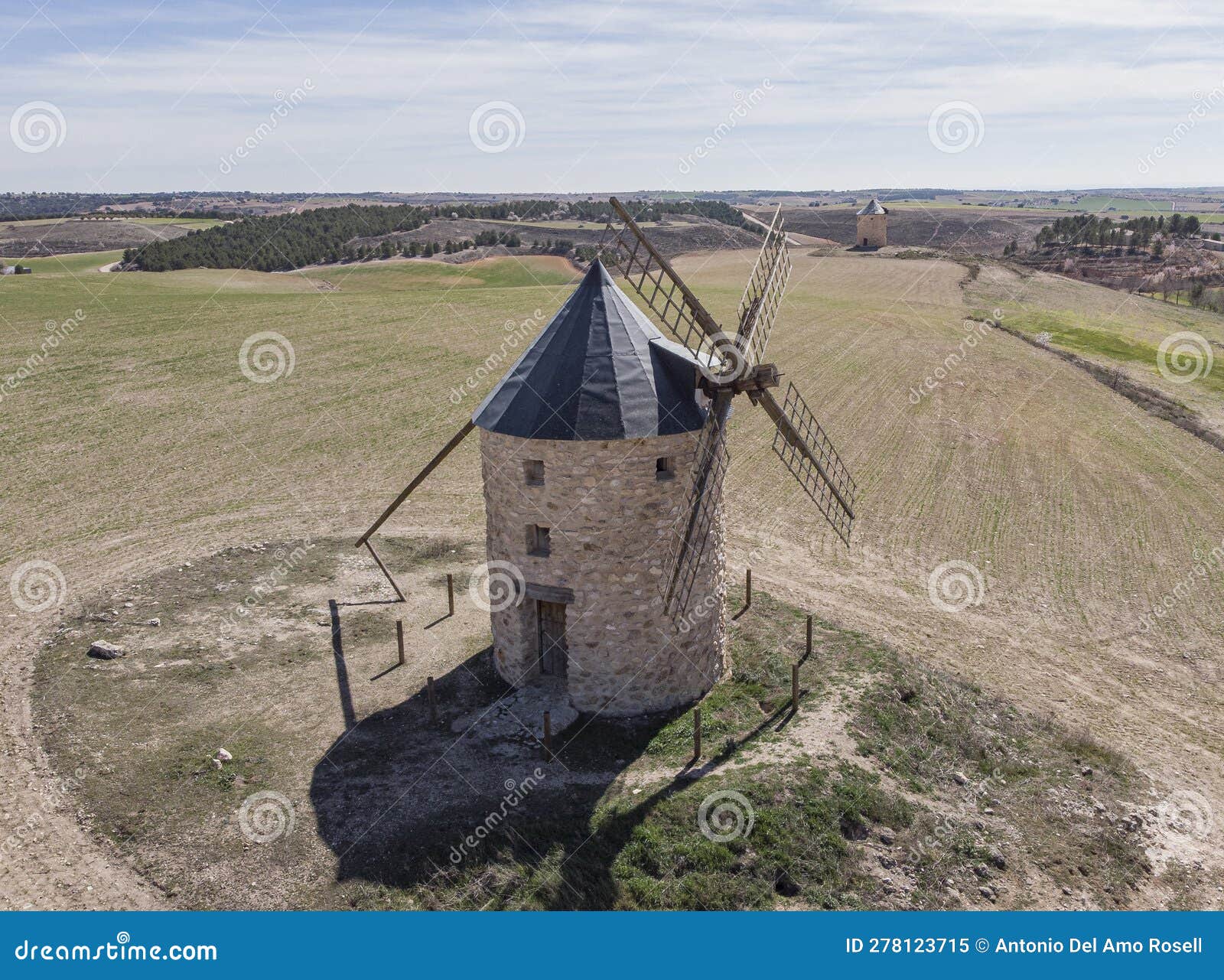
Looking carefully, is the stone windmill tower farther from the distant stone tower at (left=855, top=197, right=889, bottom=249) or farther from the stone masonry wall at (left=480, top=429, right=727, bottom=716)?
the distant stone tower at (left=855, top=197, right=889, bottom=249)

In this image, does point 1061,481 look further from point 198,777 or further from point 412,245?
point 412,245

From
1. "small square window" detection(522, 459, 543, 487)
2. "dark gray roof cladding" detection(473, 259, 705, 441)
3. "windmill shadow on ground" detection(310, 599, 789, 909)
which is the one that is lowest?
"windmill shadow on ground" detection(310, 599, 789, 909)

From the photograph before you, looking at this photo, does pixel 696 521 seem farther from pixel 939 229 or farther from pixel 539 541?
pixel 939 229

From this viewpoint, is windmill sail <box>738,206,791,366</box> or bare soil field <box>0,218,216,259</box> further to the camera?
bare soil field <box>0,218,216,259</box>

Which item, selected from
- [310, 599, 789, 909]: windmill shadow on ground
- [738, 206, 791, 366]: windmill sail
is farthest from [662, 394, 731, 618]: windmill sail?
[310, 599, 789, 909]: windmill shadow on ground

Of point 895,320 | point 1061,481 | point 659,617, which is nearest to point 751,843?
point 659,617

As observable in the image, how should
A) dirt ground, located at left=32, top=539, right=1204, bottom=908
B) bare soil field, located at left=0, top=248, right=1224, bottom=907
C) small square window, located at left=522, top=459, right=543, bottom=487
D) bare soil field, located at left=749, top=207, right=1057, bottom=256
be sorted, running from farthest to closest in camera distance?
bare soil field, located at left=749, top=207, right=1057, bottom=256 → bare soil field, located at left=0, top=248, right=1224, bottom=907 → small square window, located at left=522, top=459, right=543, bottom=487 → dirt ground, located at left=32, top=539, right=1204, bottom=908
